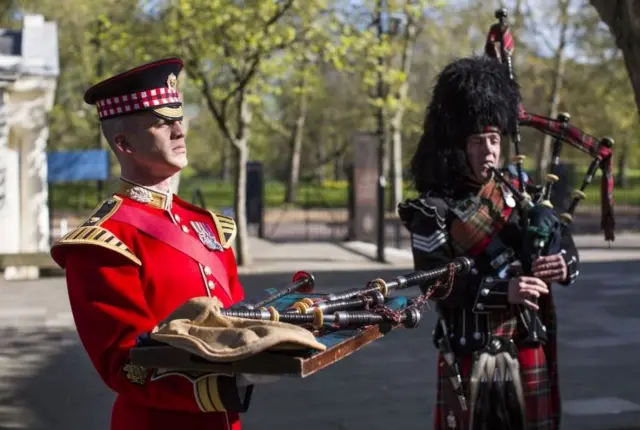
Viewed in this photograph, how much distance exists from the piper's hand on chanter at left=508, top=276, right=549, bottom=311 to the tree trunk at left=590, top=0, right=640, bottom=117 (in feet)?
6.45

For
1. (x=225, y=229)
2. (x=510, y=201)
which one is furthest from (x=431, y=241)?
(x=225, y=229)

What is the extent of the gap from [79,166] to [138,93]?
17.1 metres

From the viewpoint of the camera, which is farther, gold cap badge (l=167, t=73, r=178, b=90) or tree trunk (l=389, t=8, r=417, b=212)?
tree trunk (l=389, t=8, r=417, b=212)

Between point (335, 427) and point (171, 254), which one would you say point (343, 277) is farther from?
point (171, 254)

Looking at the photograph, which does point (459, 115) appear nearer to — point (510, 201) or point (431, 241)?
point (510, 201)

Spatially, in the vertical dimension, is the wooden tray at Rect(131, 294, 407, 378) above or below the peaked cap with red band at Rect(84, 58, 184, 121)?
below

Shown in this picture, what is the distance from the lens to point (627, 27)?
505 cm

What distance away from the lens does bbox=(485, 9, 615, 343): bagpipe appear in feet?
11.9

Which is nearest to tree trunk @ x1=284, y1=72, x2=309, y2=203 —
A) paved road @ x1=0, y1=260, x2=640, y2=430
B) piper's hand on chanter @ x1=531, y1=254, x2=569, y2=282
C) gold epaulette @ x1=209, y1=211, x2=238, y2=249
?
paved road @ x1=0, y1=260, x2=640, y2=430

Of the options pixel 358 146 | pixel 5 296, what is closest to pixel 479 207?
pixel 5 296

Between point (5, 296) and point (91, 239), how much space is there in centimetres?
1137

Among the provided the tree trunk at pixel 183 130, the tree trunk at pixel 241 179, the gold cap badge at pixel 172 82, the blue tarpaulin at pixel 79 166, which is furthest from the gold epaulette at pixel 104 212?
the blue tarpaulin at pixel 79 166

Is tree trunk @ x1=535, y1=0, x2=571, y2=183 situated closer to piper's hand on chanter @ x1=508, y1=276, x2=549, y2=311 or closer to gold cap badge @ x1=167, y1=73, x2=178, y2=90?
piper's hand on chanter @ x1=508, y1=276, x2=549, y2=311

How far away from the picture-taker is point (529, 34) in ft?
97.8
